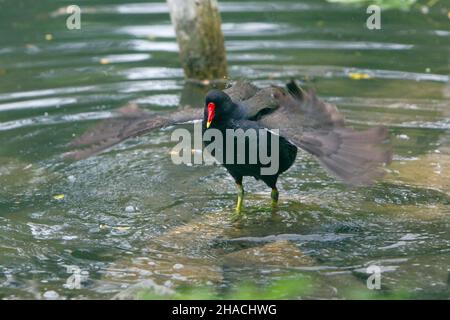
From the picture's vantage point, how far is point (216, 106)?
6.68m

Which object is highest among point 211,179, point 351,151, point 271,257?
point 351,151

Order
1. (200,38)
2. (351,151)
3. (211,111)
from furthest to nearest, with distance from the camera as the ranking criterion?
1. (200,38)
2. (211,111)
3. (351,151)

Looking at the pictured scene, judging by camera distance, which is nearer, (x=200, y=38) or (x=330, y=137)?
(x=330, y=137)

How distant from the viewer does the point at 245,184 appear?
7.98m

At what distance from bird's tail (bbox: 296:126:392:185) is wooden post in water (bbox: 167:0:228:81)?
14.8ft

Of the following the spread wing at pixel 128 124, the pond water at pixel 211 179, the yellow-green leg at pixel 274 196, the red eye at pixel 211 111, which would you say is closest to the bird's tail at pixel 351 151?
the pond water at pixel 211 179

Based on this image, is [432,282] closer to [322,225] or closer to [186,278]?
[322,225]

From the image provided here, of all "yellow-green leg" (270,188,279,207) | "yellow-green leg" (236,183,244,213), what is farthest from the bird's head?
"yellow-green leg" (270,188,279,207)

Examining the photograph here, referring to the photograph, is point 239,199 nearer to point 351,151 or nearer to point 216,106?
point 216,106

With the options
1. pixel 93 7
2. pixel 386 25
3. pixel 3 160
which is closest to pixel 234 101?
pixel 3 160

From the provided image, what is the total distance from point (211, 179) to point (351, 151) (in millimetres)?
2486

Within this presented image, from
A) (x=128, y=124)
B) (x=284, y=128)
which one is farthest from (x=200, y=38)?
(x=284, y=128)

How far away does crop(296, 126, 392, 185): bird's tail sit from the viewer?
5570mm

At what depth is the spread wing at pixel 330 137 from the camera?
5.61m
